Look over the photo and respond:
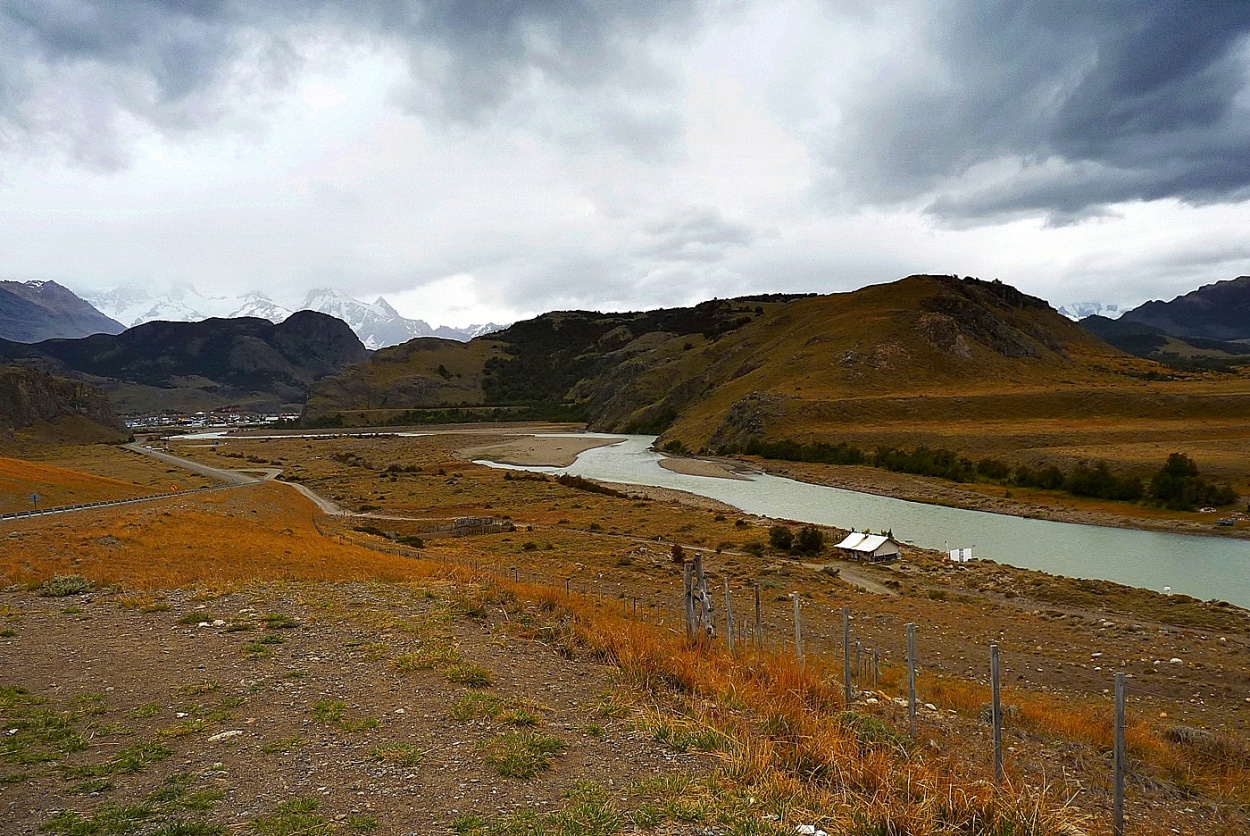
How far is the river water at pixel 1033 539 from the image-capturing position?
3647cm

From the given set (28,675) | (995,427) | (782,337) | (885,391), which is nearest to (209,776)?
(28,675)

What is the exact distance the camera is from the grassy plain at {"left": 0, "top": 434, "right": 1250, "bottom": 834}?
23.2 feet

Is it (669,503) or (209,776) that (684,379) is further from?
(209,776)

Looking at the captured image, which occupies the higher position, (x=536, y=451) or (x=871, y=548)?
(x=536, y=451)

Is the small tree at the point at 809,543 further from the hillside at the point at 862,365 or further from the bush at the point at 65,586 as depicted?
the hillside at the point at 862,365

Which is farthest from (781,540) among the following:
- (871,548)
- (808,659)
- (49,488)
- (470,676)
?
(49,488)

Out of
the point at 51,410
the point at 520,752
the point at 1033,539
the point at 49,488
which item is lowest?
the point at 1033,539

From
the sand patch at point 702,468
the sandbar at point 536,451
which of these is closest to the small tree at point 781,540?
the sand patch at point 702,468

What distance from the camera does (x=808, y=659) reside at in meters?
16.2

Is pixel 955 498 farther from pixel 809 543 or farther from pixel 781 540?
pixel 781 540

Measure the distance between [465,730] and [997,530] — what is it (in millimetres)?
52211

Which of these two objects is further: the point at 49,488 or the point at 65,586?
the point at 49,488

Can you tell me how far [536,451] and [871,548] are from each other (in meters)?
93.9

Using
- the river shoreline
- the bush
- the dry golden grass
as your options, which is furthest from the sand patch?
the bush
